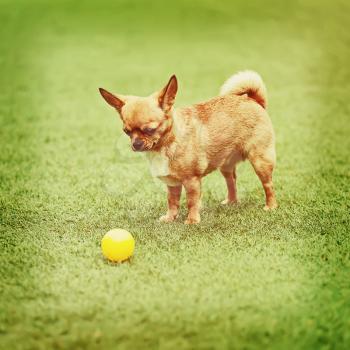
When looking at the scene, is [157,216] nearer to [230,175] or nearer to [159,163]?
[159,163]

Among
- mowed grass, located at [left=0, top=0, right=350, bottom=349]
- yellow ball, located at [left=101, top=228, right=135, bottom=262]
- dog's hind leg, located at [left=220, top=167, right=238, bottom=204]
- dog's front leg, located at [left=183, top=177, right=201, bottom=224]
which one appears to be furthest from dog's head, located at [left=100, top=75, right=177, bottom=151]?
dog's hind leg, located at [left=220, top=167, right=238, bottom=204]

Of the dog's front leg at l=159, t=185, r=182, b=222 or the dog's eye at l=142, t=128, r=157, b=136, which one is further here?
the dog's front leg at l=159, t=185, r=182, b=222

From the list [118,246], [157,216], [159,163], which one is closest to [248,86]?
[159,163]

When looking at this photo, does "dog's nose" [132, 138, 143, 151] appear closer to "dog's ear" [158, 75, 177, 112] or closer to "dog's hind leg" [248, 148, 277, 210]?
"dog's ear" [158, 75, 177, 112]

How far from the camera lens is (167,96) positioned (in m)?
3.42

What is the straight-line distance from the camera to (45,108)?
21.4 ft

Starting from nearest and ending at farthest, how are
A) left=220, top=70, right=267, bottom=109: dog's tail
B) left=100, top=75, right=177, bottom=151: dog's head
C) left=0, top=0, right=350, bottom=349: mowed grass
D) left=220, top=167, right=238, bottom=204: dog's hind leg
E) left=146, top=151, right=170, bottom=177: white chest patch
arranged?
left=0, top=0, right=350, bottom=349: mowed grass, left=100, top=75, right=177, bottom=151: dog's head, left=146, top=151, right=170, bottom=177: white chest patch, left=220, top=70, right=267, bottom=109: dog's tail, left=220, top=167, right=238, bottom=204: dog's hind leg

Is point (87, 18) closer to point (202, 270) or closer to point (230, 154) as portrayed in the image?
point (230, 154)

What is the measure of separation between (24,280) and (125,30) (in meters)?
7.60

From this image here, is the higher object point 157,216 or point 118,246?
point 157,216

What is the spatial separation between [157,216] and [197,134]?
679 mm

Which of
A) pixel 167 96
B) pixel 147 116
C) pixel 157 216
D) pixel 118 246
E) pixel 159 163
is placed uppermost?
pixel 167 96

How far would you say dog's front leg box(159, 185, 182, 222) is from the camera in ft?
12.6

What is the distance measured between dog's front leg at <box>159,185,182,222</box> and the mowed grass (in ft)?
0.26
